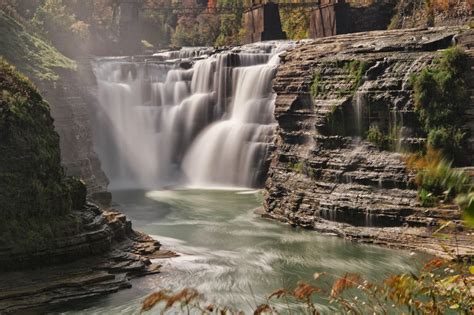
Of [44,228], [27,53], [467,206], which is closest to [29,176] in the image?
[44,228]

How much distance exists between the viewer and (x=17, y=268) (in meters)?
16.8

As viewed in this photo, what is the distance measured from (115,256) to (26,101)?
17.7ft

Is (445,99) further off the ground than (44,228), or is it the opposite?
(445,99)

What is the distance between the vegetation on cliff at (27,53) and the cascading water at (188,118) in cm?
560

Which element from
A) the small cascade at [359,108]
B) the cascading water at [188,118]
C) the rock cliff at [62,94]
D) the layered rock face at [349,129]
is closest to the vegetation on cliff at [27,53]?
the rock cliff at [62,94]

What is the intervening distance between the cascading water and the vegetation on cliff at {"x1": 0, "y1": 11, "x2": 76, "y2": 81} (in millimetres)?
5597

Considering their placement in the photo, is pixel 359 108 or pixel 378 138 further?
pixel 359 108

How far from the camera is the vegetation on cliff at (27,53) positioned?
33.2 meters

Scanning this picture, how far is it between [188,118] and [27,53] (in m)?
10.6

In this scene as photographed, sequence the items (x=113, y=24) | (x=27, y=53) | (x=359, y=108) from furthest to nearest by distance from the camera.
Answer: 1. (x=113, y=24)
2. (x=27, y=53)
3. (x=359, y=108)

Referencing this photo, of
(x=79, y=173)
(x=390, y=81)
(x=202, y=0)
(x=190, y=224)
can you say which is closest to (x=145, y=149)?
(x=79, y=173)

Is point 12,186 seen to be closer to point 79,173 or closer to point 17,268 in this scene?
point 17,268

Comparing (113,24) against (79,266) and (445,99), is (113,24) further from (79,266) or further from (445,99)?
(79,266)

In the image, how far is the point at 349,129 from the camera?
26297 mm
